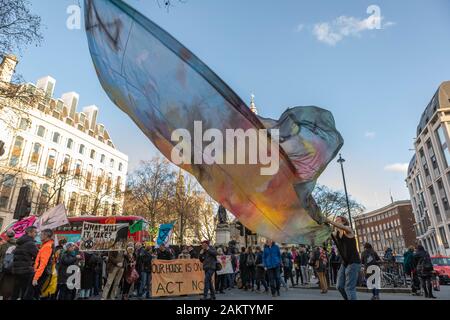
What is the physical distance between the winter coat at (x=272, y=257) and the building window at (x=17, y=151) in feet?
156

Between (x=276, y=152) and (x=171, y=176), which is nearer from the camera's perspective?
(x=276, y=152)

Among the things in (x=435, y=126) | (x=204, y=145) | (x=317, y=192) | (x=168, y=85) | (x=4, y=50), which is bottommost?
(x=204, y=145)

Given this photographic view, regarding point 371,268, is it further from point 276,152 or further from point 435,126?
point 435,126

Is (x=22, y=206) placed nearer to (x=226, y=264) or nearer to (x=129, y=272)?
(x=129, y=272)

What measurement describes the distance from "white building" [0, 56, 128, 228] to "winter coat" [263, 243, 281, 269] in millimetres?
33678

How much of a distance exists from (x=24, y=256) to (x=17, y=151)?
160 feet

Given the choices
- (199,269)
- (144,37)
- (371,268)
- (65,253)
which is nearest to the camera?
(144,37)

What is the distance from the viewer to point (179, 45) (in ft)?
15.9

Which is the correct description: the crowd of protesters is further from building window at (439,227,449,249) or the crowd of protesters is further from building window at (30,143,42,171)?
building window at (439,227,449,249)

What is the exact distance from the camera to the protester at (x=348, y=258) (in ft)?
22.5

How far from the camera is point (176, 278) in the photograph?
39.7ft

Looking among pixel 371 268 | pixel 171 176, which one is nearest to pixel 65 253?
pixel 371 268

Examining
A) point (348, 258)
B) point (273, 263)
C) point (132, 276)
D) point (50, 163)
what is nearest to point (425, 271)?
point (273, 263)

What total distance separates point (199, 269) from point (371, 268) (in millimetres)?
6805
